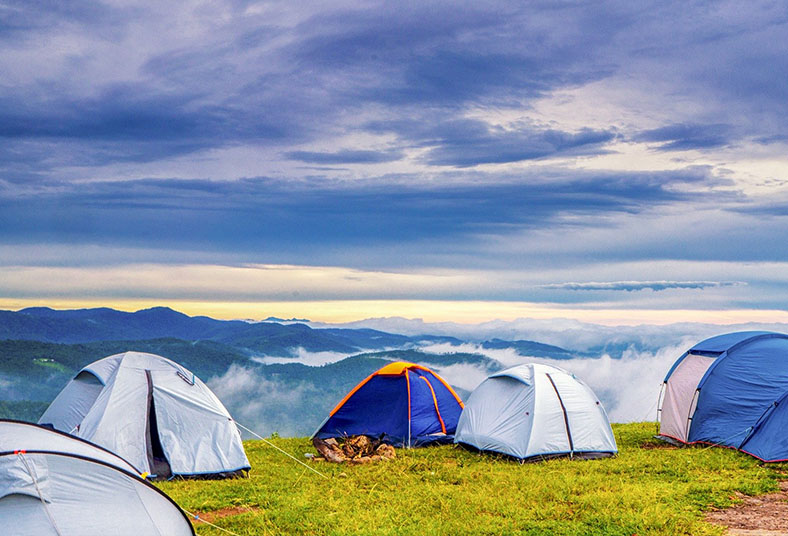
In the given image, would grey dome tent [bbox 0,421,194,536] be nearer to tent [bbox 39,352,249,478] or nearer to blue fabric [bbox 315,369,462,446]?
tent [bbox 39,352,249,478]

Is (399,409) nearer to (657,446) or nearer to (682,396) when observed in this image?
(657,446)

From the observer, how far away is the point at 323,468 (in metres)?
14.6

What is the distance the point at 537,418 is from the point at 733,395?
200 inches

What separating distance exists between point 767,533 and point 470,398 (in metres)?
7.29

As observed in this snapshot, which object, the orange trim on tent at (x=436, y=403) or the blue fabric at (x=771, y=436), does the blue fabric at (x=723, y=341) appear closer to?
the blue fabric at (x=771, y=436)

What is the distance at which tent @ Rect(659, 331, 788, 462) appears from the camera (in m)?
15.6

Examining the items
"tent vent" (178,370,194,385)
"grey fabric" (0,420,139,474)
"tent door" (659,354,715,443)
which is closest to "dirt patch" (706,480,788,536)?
"tent door" (659,354,715,443)

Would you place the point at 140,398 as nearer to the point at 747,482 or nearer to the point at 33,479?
the point at 33,479

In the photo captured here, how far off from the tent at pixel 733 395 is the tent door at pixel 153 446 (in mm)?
12111

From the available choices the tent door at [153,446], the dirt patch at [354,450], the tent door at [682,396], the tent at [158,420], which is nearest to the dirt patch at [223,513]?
the tent at [158,420]

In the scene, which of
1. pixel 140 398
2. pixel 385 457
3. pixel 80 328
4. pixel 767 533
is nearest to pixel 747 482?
pixel 767 533

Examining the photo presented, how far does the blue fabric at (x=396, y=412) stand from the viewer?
17172mm

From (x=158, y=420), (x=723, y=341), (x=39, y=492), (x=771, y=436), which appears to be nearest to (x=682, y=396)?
(x=723, y=341)

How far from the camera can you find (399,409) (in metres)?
17.4
